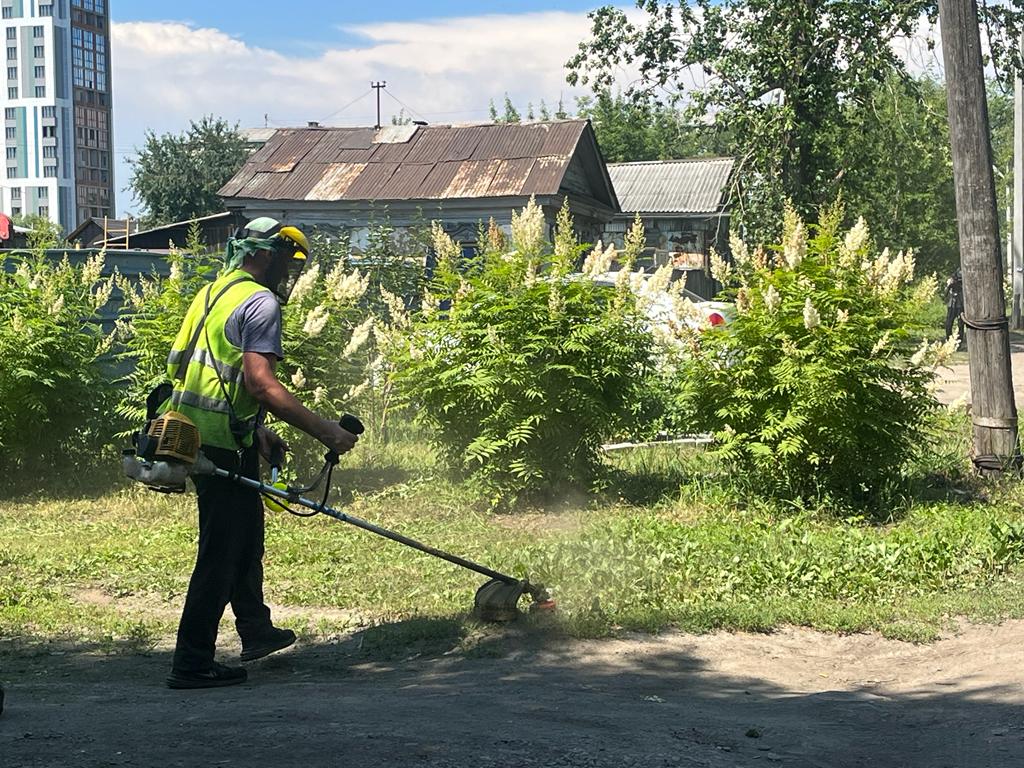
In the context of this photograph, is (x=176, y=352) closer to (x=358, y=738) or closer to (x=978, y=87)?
(x=358, y=738)

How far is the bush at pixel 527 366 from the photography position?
9609 millimetres

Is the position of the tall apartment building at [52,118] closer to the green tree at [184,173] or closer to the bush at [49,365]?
the green tree at [184,173]

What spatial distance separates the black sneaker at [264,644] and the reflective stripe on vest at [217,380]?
954 mm

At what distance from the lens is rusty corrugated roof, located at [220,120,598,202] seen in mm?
29266

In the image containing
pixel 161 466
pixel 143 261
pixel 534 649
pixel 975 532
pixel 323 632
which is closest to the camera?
pixel 161 466

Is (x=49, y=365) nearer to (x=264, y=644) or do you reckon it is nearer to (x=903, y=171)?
(x=264, y=644)

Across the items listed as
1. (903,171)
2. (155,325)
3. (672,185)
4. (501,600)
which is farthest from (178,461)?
(672,185)

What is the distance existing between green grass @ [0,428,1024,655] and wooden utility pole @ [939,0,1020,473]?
1.36 ft

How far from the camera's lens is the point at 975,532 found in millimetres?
8562

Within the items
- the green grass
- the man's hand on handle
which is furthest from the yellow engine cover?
the green grass

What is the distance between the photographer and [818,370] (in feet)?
29.3

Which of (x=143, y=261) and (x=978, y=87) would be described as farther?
(x=143, y=261)

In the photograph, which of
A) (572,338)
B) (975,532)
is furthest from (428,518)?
(975,532)

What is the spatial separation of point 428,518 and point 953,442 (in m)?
5.14
